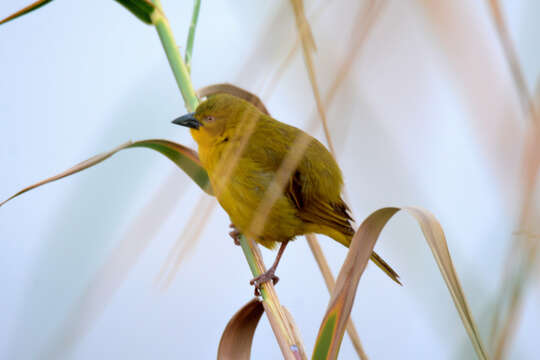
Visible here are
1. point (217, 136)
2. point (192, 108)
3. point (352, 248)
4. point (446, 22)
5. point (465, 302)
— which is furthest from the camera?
point (217, 136)

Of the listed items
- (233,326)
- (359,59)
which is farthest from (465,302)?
(233,326)

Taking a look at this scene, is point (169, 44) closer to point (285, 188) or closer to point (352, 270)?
point (285, 188)

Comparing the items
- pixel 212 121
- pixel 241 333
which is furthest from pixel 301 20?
pixel 212 121

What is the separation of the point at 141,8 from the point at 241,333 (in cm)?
59

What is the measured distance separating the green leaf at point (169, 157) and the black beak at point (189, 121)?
0.20 m

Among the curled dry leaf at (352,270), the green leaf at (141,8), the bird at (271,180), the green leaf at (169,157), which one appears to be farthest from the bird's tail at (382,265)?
the green leaf at (141,8)

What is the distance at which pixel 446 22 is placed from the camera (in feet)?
0.52

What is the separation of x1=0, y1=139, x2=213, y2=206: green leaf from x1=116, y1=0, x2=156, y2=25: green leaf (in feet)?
0.74

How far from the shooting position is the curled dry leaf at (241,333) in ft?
2.66

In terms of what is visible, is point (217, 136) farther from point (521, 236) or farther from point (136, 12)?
point (521, 236)

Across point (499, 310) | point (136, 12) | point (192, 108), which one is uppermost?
point (136, 12)

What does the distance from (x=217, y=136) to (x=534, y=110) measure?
1.04 meters

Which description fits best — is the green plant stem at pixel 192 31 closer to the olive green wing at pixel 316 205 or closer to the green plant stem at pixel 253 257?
the green plant stem at pixel 253 257

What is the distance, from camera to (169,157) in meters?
0.93
